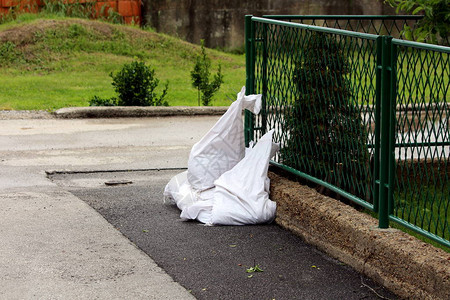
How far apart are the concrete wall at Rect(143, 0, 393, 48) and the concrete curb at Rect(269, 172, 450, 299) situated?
13162 millimetres

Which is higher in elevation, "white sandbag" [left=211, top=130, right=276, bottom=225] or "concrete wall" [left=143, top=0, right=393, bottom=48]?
"concrete wall" [left=143, top=0, right=393, bottom=48]

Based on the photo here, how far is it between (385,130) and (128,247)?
190cm

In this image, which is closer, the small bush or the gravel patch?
the gravel patch

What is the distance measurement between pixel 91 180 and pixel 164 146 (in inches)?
70.1

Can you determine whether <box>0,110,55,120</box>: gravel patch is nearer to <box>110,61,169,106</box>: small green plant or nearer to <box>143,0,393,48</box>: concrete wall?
<box>110,61,169,106</box>: small green plant

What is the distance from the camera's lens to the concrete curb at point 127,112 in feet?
35.8

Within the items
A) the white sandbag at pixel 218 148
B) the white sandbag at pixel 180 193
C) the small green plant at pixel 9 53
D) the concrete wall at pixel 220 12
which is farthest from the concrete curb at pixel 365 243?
the concrete wall at pixel 220 12

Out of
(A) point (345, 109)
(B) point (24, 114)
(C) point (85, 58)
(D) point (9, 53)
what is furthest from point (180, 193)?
(D) point (9, 53)

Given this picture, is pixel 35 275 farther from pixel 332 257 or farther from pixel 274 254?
pixel 332 257

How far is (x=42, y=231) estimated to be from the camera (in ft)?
18.8

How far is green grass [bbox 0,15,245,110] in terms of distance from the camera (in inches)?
549

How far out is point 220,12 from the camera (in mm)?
18688

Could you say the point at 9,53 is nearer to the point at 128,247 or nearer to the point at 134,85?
the point at 134,85

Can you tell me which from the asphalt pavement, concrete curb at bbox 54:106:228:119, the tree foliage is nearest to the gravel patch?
concrete curb at bbox 54:106:228:119
